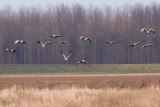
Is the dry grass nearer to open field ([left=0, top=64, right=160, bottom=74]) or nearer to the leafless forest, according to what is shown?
open field ([left=0, top=64, right=160, bottom=74])

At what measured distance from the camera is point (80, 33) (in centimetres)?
7731

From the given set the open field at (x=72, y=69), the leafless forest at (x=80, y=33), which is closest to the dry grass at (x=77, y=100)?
the open field at (x=72, y=69)

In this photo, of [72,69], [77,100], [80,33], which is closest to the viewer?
[77,100]

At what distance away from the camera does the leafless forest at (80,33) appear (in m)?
74.4

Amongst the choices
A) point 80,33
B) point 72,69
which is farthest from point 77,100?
point 80,33

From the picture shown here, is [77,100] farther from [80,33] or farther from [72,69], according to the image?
[80,33]

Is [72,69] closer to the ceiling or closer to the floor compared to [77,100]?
closer to the ceiling

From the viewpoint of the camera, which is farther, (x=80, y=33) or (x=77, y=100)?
(x=80, y=33)

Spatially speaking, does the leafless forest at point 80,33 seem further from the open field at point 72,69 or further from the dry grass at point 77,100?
the dry grass at point 77,100

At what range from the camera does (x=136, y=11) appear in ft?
257

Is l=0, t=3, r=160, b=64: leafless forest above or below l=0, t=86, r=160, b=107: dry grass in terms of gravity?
above

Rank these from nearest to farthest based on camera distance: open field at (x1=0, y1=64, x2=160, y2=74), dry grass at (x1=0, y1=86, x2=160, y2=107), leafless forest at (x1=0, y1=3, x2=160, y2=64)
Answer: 1. dry grass at (x1=0, y1=86, x2=160, y2=107)
2. open field at (x1=0, y1=64, x2=160, y2=74)
3. leafless forest at (x1=0, y1=3, x2=160, y2=64)

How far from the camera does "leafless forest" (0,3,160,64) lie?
74375 millimetres

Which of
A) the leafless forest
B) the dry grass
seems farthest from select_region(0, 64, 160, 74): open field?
the dry grass
